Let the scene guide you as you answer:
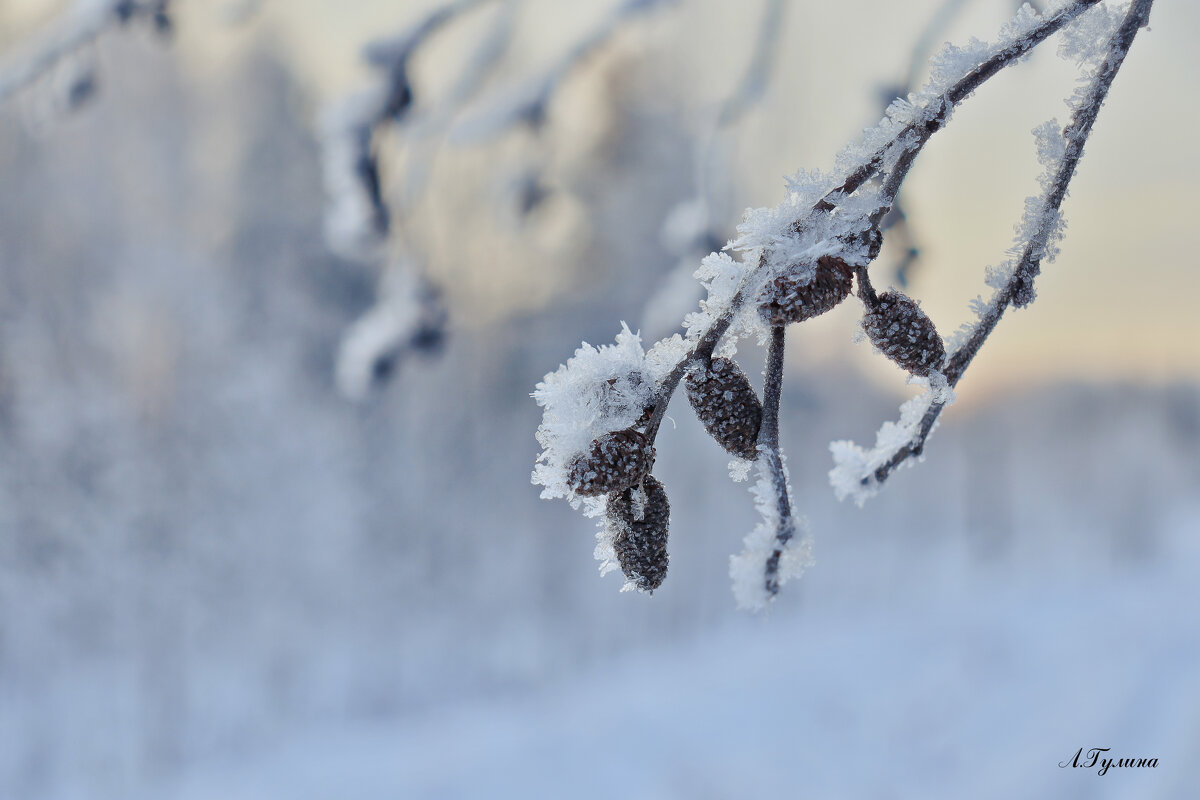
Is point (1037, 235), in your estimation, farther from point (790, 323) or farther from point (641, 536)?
point (641, 536)

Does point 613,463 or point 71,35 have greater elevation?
point 71,35

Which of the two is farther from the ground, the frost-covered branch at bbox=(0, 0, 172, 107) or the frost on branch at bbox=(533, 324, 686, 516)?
the frost-covered branch at bbox=(0, 0, 172, 107)

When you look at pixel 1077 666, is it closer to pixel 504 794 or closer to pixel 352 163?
pixel 504 794

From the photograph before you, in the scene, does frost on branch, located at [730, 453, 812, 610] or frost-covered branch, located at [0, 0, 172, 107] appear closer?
frost on branch, located at [730, 453, 812, 610]

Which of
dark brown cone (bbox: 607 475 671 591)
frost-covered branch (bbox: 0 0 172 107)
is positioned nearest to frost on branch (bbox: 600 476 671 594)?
dark brown cone (bbox: 607 475 671 591)

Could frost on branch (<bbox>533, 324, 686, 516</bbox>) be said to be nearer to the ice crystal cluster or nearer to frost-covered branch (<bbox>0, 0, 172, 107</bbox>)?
the ice crystal cluster

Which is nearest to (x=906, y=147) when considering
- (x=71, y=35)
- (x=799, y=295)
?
(x=799, y=295)

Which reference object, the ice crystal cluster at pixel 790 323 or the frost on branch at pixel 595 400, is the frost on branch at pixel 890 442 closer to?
the ice crystal cluster at pixel 790 323
